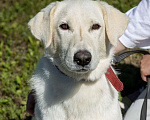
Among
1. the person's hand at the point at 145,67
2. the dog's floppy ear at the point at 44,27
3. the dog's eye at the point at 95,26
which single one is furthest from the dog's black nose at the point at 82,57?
the person's hand at the point at 145,67

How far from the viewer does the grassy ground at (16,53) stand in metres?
4.27

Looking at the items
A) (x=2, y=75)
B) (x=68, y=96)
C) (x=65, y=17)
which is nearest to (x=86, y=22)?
(x=65, y=17)

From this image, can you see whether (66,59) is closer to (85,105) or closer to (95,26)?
(95,26)

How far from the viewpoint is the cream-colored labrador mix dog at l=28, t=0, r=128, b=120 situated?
2672 mm

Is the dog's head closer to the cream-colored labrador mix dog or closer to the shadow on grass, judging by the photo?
the cream-colored labrador mix dog

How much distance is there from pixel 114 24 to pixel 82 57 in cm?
63

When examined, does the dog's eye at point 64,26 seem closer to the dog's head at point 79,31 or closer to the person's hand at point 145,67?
the dog's head at point 79,31

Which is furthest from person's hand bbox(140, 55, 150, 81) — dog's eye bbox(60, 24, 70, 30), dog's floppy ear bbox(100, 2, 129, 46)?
dog's eye bbox(60, 24, 70, 30)

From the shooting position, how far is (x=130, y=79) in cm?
461

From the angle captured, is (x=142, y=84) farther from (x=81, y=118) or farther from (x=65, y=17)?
(x=65, y=17)

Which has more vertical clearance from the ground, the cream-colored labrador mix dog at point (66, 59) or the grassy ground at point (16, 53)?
the cream-colored labrador mix dog at point (66, 59)

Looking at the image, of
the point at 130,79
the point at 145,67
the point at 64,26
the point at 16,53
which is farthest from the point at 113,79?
the point at 16,53

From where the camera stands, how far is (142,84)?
4559 mm

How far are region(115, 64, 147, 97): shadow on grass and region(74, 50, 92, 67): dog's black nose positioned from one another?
2.03 m
